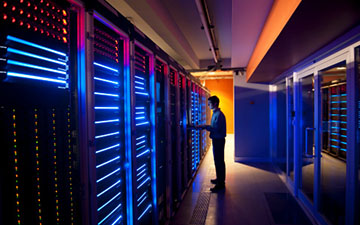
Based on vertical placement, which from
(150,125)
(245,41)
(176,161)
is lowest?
(176,161)

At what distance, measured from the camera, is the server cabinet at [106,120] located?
1.13m

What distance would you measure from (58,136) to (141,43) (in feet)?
3.89

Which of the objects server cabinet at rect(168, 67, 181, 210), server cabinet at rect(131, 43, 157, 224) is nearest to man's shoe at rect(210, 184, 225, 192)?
server cabinet at rect(168, 67, 181, 210)

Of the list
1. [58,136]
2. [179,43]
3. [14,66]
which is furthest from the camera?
[179,43]

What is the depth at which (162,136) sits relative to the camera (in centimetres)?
251

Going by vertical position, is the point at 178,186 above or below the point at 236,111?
below

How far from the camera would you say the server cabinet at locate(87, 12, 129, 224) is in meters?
1.13

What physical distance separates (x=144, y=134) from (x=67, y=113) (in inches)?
43.5

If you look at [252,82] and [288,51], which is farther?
[252,82]

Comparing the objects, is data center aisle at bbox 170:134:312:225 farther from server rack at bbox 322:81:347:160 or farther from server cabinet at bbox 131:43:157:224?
server rack at bbox 322:81:347:160

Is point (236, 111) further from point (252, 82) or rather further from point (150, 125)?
point (150, 125)

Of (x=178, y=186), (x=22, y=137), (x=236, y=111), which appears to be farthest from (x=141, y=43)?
(x=236, y=111)

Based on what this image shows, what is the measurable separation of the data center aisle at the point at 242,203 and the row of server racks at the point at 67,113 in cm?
146

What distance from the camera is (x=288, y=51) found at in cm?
263
